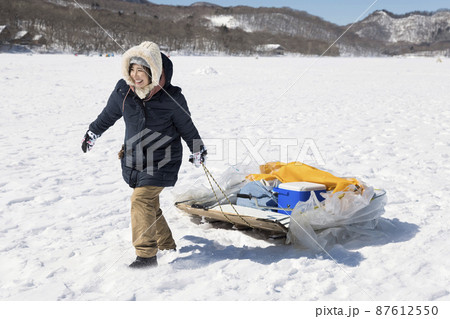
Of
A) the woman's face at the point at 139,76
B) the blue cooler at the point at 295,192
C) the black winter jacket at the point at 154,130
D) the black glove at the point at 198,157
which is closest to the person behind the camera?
the woman's face at the point at 139,76

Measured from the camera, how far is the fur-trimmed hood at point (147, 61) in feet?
8.30

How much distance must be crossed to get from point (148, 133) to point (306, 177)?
1507 mm

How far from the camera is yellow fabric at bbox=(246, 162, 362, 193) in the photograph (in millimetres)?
3359

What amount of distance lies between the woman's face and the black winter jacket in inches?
4.6

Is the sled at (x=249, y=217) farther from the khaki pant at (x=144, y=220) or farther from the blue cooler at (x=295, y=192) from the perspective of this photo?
the khaki pant at (x=144, y=220)

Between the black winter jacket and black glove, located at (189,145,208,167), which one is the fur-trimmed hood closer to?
the black winter jacket

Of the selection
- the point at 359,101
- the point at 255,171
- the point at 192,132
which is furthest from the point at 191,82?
the point at 192,132

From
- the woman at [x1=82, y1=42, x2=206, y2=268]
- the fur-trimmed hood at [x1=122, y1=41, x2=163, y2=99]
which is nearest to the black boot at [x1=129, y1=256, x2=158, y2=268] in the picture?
the woman at [x1=82, y1=42, x2=206, y2=268]

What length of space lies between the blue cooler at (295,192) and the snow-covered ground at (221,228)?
34 centimetres

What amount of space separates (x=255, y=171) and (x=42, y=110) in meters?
7.83

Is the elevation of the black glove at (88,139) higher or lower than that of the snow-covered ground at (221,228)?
higher

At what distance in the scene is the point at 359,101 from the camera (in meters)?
12.7

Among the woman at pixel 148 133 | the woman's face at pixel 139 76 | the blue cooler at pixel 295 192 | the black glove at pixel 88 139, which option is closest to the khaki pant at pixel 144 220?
the woman at pixel 148 133

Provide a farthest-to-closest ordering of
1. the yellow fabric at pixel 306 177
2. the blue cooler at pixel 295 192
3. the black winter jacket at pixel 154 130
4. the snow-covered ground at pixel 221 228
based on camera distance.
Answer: the yellow fabric at pixel 306 177, the blue cooler at pixel 295 192, the black winter jacket at pixel 154 130, the snow-covered ground at pixel 221 228
